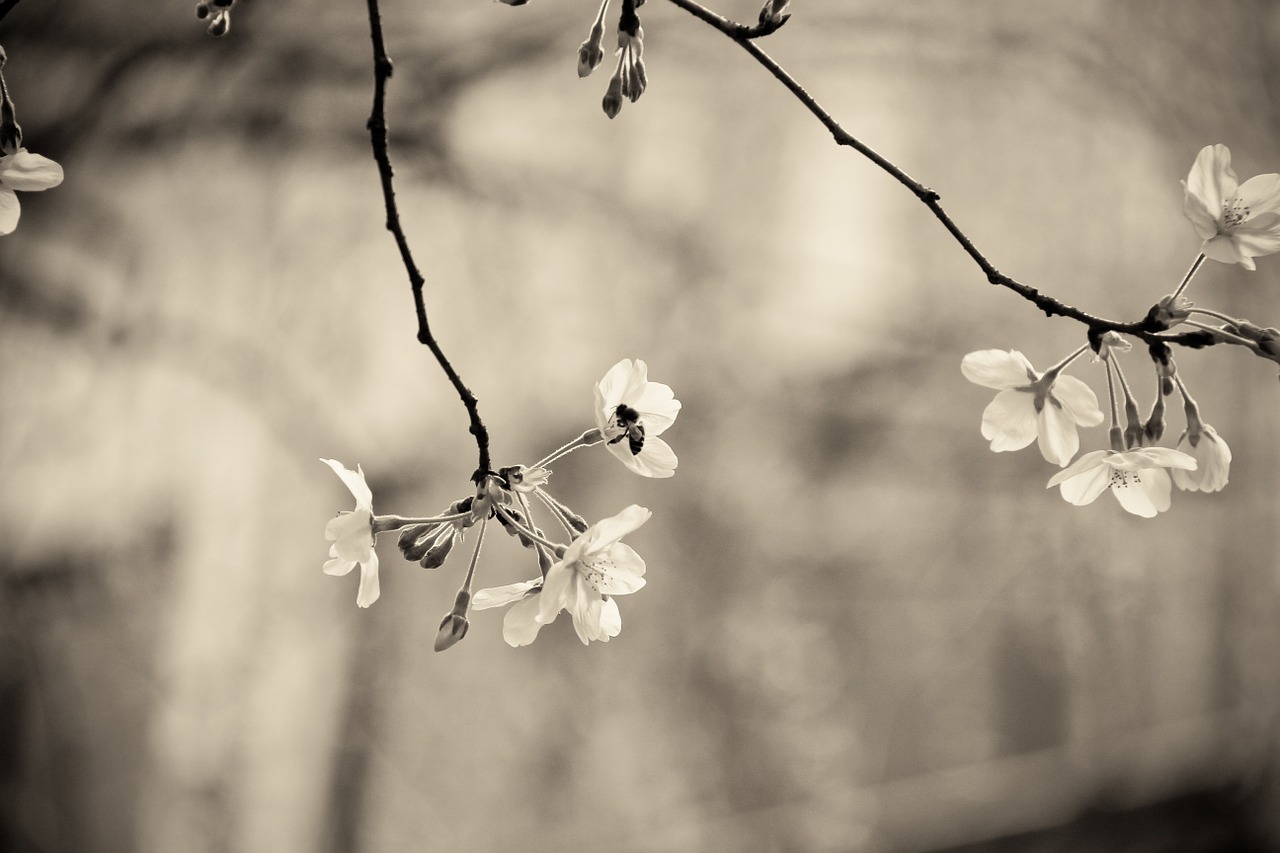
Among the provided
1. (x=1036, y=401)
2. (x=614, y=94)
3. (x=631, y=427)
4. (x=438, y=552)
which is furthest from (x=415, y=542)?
(x=1036, y=401)

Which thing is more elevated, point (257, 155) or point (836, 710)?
point (257, 155)

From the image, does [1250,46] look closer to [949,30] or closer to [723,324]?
[949,30]

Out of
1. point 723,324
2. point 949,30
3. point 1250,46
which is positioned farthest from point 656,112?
point 1250,46

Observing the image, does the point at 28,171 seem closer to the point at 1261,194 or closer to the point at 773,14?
the point at 773,14

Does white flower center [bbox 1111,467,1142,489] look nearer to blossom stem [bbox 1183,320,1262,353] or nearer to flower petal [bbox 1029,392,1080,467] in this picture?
flower petal [bbox 1029,392,1080,467]

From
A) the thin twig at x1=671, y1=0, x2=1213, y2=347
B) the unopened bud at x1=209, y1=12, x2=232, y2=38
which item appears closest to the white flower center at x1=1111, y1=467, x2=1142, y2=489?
the thin twig at x1=671, y1=0, x2=1213, y2=347

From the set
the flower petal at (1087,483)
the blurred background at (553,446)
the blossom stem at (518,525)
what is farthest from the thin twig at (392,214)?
the blurred background at (553,446)

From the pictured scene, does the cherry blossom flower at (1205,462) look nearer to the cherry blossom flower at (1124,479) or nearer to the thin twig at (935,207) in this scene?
the cherry blossom flower at (1124,479)
